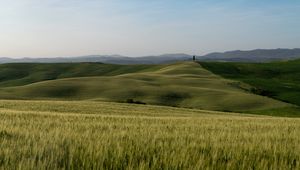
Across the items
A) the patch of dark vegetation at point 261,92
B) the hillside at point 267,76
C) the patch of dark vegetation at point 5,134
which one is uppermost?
the patch of dark vegetation at point 5,134

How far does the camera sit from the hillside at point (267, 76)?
327 ft

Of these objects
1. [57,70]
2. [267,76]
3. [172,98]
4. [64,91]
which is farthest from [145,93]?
[57,70]

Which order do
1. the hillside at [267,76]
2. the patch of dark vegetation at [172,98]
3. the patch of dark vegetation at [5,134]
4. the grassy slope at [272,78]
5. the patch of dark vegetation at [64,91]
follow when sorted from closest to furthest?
the patch of dark vegetation at [5,134] → the patch of dark vegetation at [172,98] → the patch of dark vegetation at [64,91] → the grassy slope at [272,78] → the hillside at [267,76]

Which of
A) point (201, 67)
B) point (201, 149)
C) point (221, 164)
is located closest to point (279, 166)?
point (221, 164)

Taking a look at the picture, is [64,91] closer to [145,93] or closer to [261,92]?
[145,93]

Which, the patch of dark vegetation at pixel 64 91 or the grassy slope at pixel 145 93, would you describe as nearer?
the grassy slope at pixel 145 93

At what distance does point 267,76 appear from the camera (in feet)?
478

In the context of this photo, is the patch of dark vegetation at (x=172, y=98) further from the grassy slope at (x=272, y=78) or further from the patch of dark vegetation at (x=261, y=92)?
the patch of dark vegetation at (x=261, y=92)

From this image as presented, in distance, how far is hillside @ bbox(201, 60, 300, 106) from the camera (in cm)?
9970

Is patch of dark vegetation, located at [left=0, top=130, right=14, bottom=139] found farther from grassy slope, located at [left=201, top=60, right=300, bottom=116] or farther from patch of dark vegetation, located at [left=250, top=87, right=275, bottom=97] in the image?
patch of dark vegetation, located at [left=250, top=87, right=275, bottom=97]

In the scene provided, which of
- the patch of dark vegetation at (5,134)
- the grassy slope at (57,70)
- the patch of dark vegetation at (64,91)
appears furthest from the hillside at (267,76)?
the patch of dark vegetation at (5,134)

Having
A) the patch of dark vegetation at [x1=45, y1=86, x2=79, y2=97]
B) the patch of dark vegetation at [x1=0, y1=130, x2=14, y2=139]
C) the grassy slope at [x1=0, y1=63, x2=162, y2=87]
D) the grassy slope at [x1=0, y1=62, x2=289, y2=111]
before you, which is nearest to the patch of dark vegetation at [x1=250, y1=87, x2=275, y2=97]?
the grassy slope at [x1=0, y1=62, x2=289, y2=111]

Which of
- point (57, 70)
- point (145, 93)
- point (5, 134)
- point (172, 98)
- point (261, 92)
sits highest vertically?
point (5, 134)

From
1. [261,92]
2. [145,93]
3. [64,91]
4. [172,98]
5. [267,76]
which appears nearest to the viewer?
[172,98]
